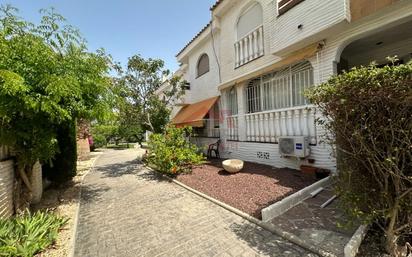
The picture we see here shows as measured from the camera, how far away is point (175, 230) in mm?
5965

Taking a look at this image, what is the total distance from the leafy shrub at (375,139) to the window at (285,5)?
21.5ft

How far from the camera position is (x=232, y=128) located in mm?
14859

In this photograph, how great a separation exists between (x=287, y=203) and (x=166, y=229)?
Result: 394 cm

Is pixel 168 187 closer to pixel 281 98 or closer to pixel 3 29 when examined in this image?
pixel 281 98

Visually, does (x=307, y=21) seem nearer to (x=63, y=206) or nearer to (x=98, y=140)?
(x=63, y=206)

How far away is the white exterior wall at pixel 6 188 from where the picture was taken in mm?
6430

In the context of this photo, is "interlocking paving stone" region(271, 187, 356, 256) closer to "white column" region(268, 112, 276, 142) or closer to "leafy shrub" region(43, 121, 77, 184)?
"white column" region(268, 112, 276, 142)

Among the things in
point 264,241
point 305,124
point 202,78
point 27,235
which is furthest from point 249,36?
point 27,235

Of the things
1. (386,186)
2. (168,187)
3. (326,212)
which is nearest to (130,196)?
(168,187)

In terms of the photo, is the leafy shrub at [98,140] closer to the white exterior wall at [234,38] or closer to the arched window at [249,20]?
the white exterior wall at [234,38]

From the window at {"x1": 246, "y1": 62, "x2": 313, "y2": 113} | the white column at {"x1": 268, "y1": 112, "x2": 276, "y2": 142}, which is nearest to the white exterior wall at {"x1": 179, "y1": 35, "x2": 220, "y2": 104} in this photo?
the window at {"x1": 246, "y1": 62, "x2": 313, "y2": 113}

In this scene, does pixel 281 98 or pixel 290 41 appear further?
pixel 281 98

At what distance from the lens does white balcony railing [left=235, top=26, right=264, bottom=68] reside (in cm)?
1221

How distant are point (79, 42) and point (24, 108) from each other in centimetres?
380
